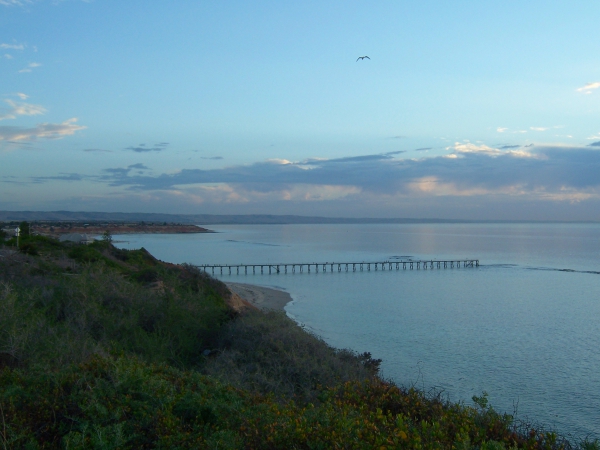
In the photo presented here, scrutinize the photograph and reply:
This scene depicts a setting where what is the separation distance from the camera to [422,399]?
20.4 ft

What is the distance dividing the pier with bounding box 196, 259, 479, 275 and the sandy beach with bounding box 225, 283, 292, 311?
14015mm

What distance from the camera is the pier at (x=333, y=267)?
59344 millimetres

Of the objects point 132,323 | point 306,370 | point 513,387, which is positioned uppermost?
point 132,323

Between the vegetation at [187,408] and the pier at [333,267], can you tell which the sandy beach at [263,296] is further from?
the vegetation at [187,408]

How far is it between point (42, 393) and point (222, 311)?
9773 mm

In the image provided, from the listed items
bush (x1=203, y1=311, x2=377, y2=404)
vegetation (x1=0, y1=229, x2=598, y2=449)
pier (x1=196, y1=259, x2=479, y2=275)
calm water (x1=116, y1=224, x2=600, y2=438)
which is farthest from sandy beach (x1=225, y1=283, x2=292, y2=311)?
vegetation (x1=0, y1=229, x2=598, y2=449)

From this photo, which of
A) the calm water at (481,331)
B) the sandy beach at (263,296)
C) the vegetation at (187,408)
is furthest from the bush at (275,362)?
the sandy beach at (263,296)

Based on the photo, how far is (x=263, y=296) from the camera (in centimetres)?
3928

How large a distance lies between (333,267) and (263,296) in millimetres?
24291

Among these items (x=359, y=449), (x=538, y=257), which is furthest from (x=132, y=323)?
(x=538, y=257)

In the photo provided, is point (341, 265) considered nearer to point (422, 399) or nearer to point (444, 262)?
point (444, 262)

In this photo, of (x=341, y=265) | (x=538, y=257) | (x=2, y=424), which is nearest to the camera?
(x=2, y=424)

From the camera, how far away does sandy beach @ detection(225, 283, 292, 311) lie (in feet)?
114

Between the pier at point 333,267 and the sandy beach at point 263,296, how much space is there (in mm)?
14015
